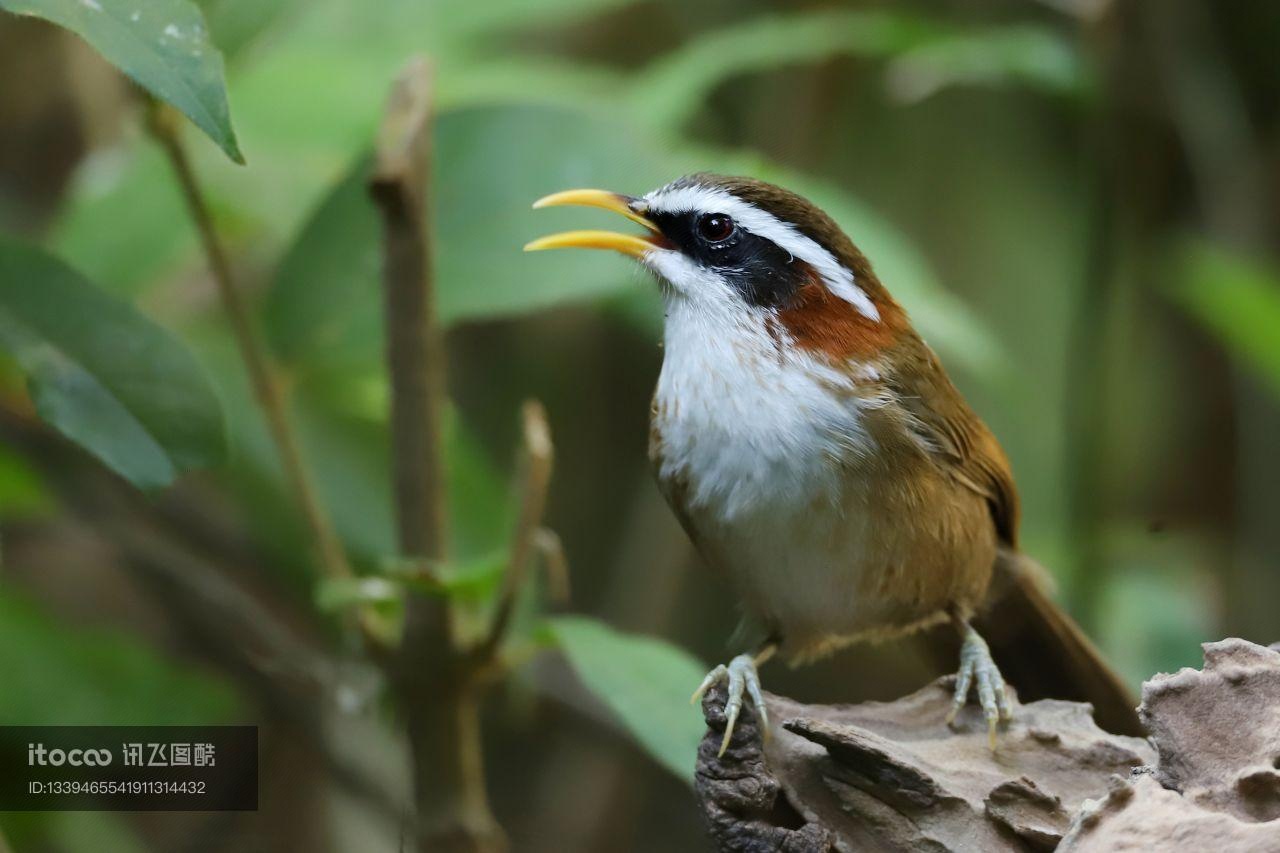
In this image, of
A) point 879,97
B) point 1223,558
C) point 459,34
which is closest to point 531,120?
point 459,34

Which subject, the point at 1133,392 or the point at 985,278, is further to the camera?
the point at 1133,392

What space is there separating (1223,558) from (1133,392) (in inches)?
38.7

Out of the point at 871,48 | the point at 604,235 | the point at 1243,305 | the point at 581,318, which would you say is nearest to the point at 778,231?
the point at 604,235

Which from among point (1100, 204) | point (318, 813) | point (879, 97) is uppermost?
point (879, 97)

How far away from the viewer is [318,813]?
391 centimetres

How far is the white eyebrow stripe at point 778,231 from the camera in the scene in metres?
2.20

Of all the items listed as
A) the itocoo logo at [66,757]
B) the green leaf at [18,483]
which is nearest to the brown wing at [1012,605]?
the itocoo logo at [66,757]

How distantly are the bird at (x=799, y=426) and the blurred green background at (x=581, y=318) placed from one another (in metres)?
0.29

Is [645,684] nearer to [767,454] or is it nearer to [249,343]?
[767,454]

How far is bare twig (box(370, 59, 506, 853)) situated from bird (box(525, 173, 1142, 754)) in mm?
272

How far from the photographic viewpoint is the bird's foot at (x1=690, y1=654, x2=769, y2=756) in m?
1.79

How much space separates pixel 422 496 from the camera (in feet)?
8.56

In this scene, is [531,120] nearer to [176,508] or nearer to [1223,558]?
[176,508]

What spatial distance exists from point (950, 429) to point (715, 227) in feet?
1.86
